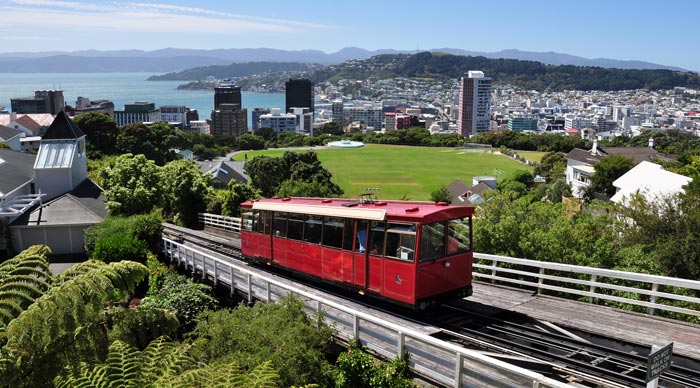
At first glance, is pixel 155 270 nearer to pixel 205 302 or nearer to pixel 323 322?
pixel 205 302

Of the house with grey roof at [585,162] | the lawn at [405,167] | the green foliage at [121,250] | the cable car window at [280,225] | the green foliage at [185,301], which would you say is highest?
the cable car window at [280,225]

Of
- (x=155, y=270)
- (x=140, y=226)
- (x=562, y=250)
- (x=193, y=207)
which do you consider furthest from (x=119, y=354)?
(x=193, y=207)

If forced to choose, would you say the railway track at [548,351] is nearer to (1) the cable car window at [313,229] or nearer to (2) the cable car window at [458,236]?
(2) the cable car window at [458,236]

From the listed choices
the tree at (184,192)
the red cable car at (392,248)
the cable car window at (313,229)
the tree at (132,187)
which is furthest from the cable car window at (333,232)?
the tree at (184,192)

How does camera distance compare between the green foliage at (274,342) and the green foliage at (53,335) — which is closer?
the green foliage at (53,335)

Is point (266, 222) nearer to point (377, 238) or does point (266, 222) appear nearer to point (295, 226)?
point (295, 226)

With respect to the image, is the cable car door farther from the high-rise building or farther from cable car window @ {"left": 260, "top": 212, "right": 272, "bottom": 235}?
the high-rise building

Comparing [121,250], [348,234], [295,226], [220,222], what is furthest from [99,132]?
[348,234]
